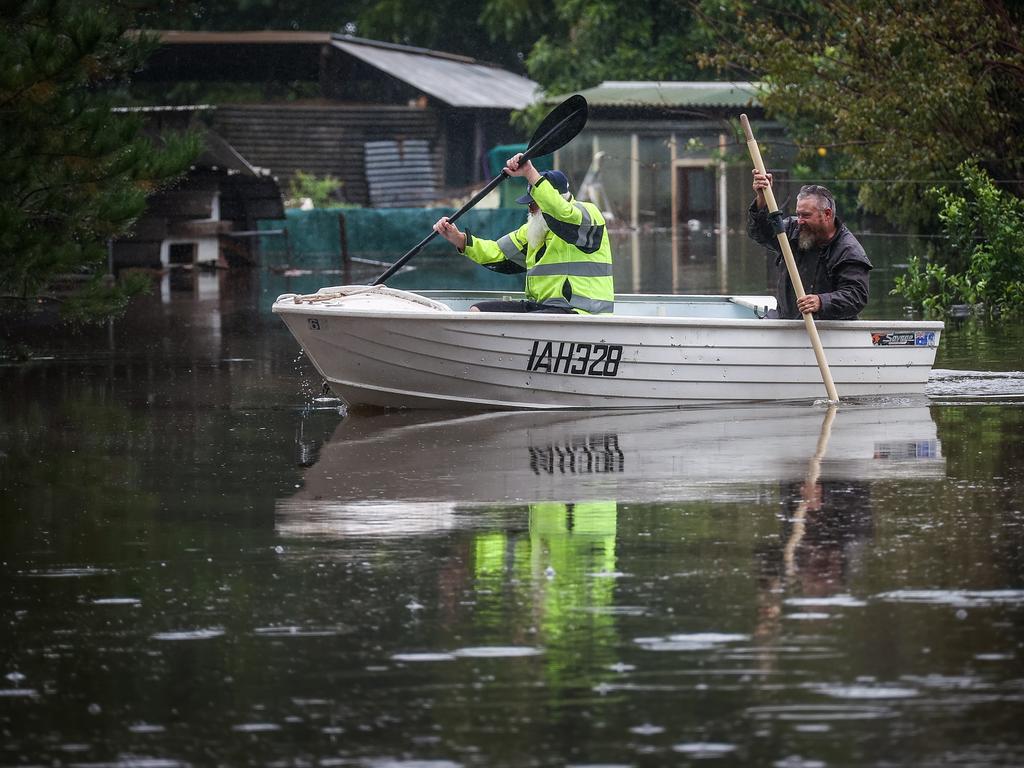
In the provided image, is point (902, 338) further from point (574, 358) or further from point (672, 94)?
point (672, 94)

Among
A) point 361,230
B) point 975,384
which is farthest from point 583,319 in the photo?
point 361,230

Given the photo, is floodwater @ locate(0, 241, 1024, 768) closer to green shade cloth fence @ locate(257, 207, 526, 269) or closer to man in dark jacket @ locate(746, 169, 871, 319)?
man in dark jacket @ locate(746, 169, 871, 319)

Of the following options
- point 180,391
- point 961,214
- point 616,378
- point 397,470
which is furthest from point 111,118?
point 961,214

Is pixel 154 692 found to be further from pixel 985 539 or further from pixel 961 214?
pixel 961 214

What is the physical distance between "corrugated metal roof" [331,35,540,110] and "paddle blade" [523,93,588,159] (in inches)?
1246

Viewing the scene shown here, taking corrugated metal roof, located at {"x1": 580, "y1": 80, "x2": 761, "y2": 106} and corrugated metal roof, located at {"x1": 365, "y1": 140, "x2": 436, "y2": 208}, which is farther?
corrugated metal roof, located at {"x1": 365, "y1": 140, "x2": 436, "y2": 208}

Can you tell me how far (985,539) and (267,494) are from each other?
345 cm

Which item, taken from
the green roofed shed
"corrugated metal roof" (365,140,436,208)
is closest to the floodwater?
the green roofed shed

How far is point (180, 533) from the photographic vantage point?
8203 mm

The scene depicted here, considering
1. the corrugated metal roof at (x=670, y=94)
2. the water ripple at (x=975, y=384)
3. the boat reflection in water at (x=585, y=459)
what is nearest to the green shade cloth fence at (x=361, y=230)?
the corrugated metal roof at (x=670, y=94)

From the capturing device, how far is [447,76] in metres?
48.8

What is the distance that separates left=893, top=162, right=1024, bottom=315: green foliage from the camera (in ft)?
61.7

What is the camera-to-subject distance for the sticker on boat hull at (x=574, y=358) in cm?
1211

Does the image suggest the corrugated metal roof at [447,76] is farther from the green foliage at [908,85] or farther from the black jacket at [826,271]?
the black jacket at [826,271]
